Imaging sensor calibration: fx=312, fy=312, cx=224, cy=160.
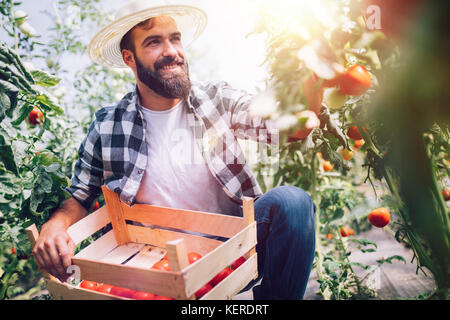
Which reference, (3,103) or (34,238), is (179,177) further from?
(3,103)

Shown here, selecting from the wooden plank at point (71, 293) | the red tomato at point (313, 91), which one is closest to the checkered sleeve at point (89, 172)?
the wooden plank at point (71, 293)

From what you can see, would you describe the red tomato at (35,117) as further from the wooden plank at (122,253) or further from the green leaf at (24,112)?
the wooden plank at (122,253)

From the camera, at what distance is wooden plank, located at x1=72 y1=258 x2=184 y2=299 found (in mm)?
776

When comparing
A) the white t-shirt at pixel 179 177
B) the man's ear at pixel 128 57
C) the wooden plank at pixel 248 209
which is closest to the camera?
the wooden plank at pixel 248 209

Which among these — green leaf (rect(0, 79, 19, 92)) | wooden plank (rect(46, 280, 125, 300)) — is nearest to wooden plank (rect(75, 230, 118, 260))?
wooden plank (rect(46, 280, 125, 300))

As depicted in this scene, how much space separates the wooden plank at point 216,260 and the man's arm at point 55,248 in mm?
513

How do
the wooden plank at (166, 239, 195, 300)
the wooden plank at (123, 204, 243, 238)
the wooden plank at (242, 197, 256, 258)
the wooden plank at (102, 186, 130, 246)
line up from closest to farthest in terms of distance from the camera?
1. the wooden plank at (166, 239, 195, 300)
2. the wooden plank at (242, 197, 256, 258)
3. the wooden plank at (123, 204, 243, 238)
4. the wooden plank at (102, 186, 130, 246)

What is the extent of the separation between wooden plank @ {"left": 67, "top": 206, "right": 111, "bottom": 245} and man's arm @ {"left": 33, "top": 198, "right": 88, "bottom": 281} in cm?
4

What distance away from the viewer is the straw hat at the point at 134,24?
140 cm

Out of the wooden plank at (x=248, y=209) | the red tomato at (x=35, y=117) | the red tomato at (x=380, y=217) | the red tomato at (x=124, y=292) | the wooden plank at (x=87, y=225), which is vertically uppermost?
the red tomato at (x=35, y=117)

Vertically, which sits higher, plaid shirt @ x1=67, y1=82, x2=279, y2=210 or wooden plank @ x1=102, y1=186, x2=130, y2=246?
plaid shirt @ x1=67, y1=82, x2=279, y2=210

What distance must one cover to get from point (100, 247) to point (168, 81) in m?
0.84

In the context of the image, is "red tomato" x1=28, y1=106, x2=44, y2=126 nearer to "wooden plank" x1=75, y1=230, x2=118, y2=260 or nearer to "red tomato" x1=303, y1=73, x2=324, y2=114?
"wooden plank" x1=75, y1=230, x2=118, y2=260

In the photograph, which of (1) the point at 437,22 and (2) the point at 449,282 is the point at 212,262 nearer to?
(2) the point at 449,282
